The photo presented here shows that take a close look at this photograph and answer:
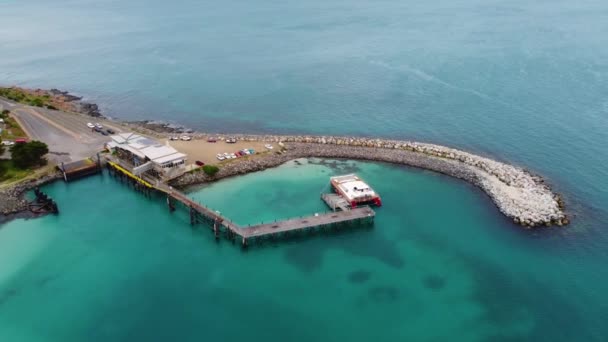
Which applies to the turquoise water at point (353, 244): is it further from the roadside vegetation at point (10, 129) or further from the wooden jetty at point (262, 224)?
the roadside vegetation at point (10, 129)

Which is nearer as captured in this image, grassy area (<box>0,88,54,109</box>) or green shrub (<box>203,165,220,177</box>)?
green shrub (<box>203,165,220,177</box>)

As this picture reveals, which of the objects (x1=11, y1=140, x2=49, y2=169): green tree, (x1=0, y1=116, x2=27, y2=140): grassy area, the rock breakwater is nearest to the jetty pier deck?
the rock breakwater

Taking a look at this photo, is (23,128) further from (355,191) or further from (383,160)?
(383,160)

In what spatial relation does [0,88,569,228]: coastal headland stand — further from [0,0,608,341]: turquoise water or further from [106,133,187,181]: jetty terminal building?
[0,0,608,341]: turquoise water

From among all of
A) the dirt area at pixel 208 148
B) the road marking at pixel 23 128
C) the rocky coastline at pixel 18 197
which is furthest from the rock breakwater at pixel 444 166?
the road marking at pixel 23 128

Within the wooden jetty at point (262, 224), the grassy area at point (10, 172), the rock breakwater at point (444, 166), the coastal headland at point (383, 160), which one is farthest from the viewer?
the grassy area at point (10, 172)

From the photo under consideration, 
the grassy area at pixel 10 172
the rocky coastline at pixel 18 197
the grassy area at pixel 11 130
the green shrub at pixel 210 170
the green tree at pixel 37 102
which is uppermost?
the green tree at pixel 37 102
